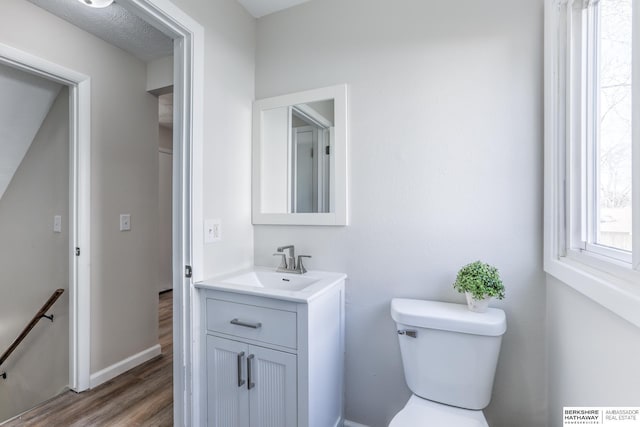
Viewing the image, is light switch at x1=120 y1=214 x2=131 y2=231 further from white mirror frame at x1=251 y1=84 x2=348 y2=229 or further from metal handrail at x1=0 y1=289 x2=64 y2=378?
white mirror frame at x1=251 y1=84 x2=348 y2=229

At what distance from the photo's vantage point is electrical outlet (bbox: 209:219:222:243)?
57.3 inches

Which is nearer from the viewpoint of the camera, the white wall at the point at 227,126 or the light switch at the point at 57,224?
the white wall at the point at 227,126

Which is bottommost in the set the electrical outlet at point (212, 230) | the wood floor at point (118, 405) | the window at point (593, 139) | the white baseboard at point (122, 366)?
the wood floor at point (118, 405)

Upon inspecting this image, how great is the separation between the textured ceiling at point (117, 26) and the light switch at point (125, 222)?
48.0 inches

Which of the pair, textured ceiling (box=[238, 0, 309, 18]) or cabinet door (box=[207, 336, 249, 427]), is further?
textured ceiling (box=[238, 0, 309, 18])

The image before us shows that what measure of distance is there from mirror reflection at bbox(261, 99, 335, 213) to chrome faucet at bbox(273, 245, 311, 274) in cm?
23

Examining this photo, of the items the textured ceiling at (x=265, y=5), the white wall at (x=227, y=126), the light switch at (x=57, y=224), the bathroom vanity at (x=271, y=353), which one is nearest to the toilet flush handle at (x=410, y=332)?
the bathroom vanity at (x=271, y=353)

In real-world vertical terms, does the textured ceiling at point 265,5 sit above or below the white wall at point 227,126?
above

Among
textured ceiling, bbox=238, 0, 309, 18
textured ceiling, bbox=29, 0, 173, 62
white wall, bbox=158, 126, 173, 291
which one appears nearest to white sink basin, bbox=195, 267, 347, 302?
textured ceiling, bbox=238, 0, 309, 18

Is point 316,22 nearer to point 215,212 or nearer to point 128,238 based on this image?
point 215,212

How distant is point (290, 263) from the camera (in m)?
1.63

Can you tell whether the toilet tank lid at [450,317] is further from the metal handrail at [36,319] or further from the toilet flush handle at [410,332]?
the metal handrail at [36,319]

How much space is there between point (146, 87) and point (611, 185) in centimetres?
282

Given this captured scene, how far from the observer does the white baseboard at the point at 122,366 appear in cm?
198
